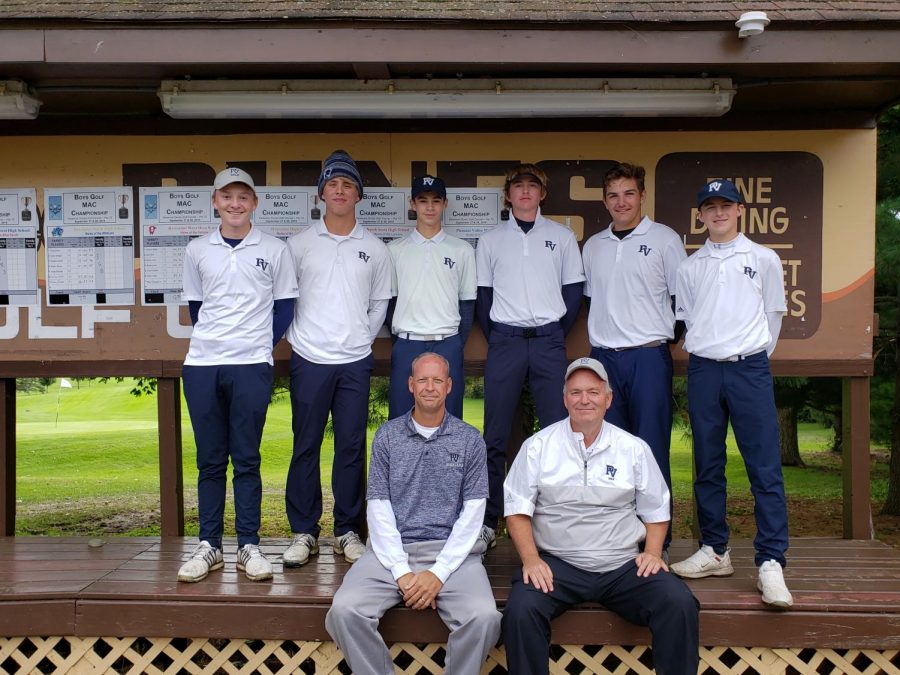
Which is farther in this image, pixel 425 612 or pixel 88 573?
pixel 88 573

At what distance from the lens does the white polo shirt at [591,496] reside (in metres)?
3.25

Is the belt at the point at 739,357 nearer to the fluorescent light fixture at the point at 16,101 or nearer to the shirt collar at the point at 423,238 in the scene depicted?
the shirt collar at the point at 423,238

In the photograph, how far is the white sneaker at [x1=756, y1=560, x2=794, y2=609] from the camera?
11.0ft

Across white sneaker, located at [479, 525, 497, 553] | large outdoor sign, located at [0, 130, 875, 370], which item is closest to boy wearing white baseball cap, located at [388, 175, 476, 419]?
large outdoor sign, located at [0, 130, 875, 370]

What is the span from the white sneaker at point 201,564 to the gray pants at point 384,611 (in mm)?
810

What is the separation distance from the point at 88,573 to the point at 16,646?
42 centimetres

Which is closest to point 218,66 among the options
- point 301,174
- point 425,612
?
point 301,174

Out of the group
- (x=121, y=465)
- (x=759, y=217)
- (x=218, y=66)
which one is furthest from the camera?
(x=121, y=465)

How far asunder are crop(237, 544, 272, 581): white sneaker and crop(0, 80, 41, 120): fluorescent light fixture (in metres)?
2.52

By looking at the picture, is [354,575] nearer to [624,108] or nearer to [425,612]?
[425,612]

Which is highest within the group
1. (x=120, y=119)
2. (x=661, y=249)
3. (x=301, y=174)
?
(x=120, y=119)

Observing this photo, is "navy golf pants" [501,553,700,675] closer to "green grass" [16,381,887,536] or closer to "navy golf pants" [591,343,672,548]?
"navy golf pants" [591,343,672,548]

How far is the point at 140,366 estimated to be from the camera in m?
4.71

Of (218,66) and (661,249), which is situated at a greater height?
(218,66)
